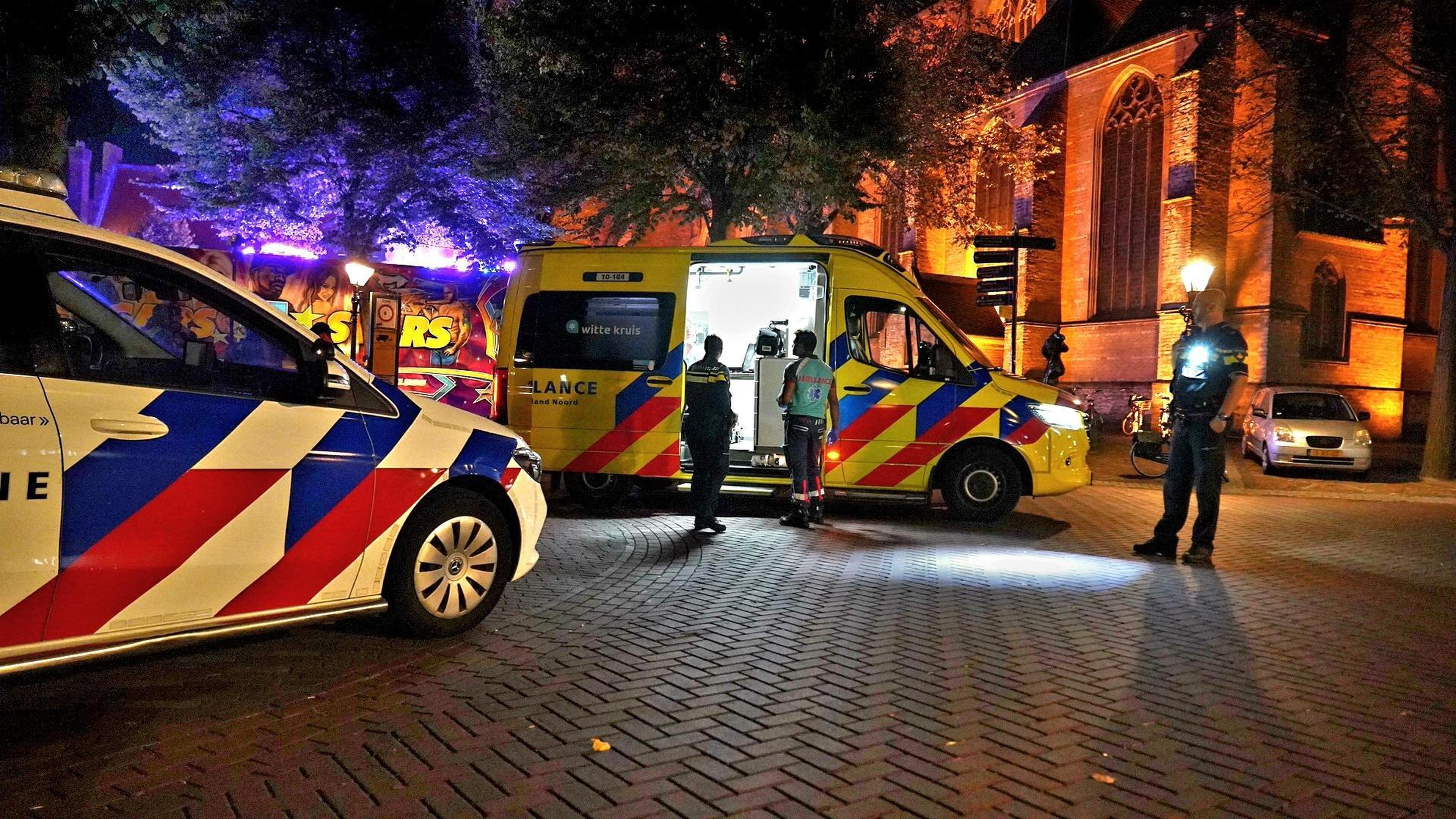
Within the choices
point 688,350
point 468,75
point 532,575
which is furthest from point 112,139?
point 532,575

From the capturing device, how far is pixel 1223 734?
373 centimetres

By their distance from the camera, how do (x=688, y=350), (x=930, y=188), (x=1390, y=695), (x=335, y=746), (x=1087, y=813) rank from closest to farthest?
(x=1087, y=813) → (x=335, y=746) → (x=1390, y=695) → (x=688, y=350) → (x=930, y=188)

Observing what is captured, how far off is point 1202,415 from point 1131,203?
22.2 meters

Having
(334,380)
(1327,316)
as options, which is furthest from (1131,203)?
(334,380)

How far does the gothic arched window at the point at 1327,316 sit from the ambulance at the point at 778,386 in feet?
64.2

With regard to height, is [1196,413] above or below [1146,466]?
above

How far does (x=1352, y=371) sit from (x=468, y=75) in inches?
924

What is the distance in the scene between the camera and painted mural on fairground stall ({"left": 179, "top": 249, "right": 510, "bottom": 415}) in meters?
14.9

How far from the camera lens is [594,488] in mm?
10086

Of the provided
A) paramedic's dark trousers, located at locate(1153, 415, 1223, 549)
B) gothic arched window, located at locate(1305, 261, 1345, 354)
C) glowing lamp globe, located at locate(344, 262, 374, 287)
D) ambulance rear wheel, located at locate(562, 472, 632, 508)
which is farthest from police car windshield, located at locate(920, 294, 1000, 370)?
gothic arched window, located at locate(1305, 261, 1345, 354)

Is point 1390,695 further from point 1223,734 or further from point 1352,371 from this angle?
point 1352,371

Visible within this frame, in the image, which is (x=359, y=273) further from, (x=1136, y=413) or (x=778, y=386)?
(x=1136, y=413)

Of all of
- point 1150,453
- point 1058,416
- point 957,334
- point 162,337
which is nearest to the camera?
point 162,337

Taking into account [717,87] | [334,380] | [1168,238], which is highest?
[717,87]
